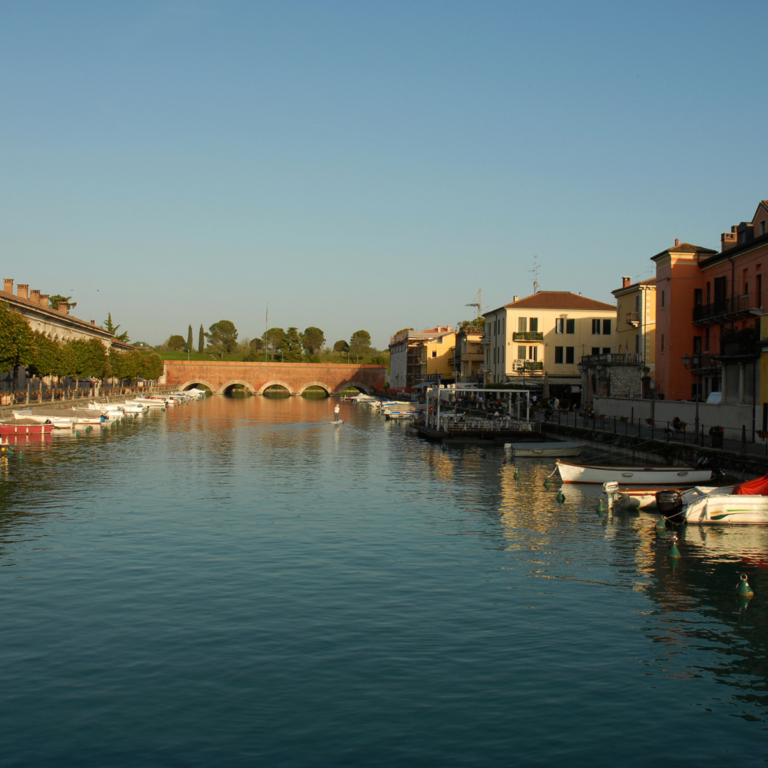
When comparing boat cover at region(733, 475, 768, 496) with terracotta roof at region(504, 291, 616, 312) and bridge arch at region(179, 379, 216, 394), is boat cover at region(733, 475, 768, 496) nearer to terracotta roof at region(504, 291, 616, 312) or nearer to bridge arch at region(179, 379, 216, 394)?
terracotta roof at region(504, 291, 616, 312)

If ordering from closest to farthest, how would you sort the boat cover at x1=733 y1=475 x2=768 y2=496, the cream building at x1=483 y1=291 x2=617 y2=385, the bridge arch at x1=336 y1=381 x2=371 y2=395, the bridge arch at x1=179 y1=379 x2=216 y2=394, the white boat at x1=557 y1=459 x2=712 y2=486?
the boat cover at x1=733 y1=475 x2=768 y2=496, the white boat at x1=557 y1=459 x2=712 y2=486, the cream building at x1=483 y1=291 x2=617 y2=385, the bridge arch at x1=179 y1=379 x2=216 y2=394, the bridge arch at x1=336 y1=381 x2=371 y2=395

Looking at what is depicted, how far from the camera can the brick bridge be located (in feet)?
547

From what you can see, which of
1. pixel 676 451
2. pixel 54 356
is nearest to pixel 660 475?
pixel 676 451

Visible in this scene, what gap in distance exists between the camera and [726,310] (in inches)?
2073

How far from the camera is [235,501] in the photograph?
1300 inches

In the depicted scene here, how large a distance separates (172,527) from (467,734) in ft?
58.0

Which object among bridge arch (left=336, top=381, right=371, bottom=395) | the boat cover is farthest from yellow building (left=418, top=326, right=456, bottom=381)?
the boat cover

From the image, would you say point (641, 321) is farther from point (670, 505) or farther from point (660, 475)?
point (670, 505)

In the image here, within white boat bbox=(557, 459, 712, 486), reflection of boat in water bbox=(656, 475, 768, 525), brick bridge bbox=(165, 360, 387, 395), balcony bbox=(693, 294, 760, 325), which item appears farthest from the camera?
brick bridge bbox=(165, 360, 387, 395)

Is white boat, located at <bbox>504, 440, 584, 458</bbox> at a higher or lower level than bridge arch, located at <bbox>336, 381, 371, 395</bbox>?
lower

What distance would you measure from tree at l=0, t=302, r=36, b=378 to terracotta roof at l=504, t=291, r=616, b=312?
4901 centimetres

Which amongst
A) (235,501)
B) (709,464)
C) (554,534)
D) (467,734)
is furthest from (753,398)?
(467,734)

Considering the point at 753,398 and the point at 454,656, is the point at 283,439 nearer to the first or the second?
the point at 753,398

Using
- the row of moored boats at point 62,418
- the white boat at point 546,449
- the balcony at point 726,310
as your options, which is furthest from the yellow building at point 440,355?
the white boat at point 546,449
